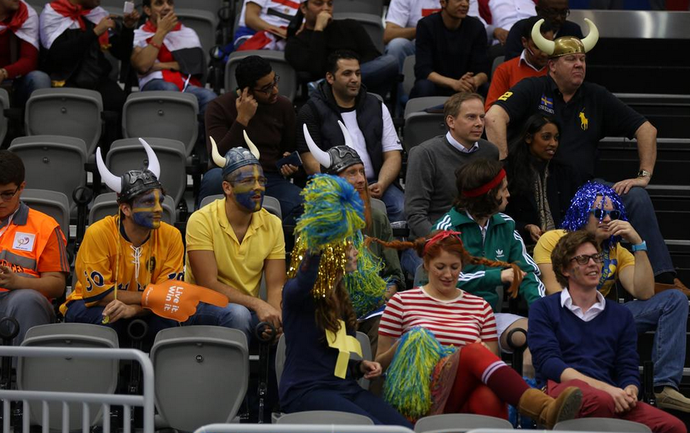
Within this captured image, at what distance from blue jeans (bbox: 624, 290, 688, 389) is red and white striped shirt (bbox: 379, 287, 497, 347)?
877 mm

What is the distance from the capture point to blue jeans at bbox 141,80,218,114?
816 cm

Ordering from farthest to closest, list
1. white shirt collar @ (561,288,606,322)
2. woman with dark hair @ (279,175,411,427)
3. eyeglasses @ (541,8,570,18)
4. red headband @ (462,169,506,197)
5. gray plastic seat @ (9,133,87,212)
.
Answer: eyeglasses @ (541,8,570,18), gray plastic seat @ (9,133,87,212), red headband @ (462,169,506,197), white shirt collar @ (561,288,606,322), woman with dark hair @ (279,175,411,427)

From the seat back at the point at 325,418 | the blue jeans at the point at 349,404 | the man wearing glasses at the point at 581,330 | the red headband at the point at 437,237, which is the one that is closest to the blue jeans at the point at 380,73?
the red headband at the point at 437,237

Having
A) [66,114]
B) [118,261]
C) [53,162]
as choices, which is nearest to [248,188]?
[118,261]

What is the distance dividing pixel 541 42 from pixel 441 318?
2388 millimetres

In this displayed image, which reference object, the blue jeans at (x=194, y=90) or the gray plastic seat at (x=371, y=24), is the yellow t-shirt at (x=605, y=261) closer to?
the blue jeans at (x=194, y=90)

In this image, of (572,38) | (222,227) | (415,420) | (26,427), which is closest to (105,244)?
(222,227)

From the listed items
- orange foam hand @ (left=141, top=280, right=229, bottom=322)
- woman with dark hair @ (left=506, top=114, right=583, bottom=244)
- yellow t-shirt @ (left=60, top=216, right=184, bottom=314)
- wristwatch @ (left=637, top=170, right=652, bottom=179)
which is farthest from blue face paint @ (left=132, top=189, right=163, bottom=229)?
wristwatch @ (left=637, top=170, right=652, bottom=179)

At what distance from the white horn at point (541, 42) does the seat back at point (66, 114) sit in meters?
2.77

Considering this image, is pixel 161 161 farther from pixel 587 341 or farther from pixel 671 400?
pixel 671 400

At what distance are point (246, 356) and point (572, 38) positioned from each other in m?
2.93

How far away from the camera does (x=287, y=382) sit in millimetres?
5070

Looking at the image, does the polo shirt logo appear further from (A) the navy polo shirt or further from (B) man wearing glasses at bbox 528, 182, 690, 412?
(A) the navy polo shirt

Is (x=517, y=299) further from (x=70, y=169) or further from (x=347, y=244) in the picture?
(x=70, y=169)
